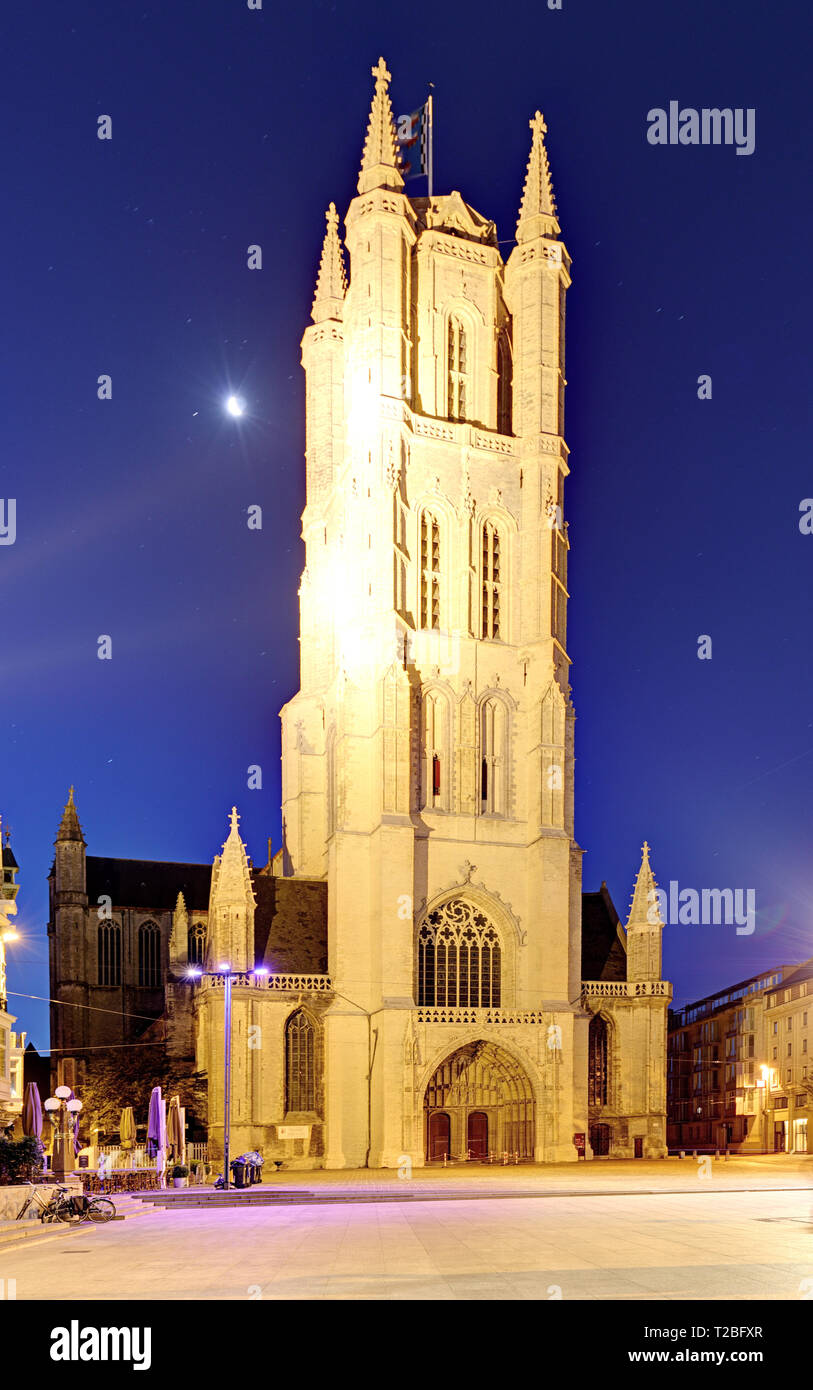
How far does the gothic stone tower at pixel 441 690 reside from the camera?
48500 millimetres

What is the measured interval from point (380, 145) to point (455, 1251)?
51.5 meters

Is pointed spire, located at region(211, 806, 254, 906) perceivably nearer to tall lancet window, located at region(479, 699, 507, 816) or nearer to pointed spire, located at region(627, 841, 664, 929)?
tall lancet window, located at region(479, 699, 507, 816)

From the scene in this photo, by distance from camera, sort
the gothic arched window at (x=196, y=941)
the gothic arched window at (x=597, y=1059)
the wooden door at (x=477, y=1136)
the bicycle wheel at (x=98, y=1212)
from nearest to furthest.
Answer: the bicycle wheel at (x=98, y=1212)
the wooden door at (x=477, y=1136)
the gothic arched window at (x=597, y=1059)
the gothic arched window at (x=196, y=941)

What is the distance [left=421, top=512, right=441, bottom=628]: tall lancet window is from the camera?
54094mm

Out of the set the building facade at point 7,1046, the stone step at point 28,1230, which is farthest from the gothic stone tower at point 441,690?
the stone step at point 28,1230

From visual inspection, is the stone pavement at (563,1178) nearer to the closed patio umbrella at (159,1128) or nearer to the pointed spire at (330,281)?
the closed patio umbrella at (159,1128)

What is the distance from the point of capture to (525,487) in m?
56.2

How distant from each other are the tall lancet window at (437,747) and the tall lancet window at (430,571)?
353cm

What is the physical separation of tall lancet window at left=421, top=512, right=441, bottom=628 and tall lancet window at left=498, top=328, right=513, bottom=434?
24.0 feet

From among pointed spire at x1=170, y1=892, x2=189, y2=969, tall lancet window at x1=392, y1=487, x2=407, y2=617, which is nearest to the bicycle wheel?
tall lancet window at x1=392, y1=487, x2=407, y2=617

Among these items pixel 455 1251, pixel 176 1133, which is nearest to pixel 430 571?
pixel 176 1133
